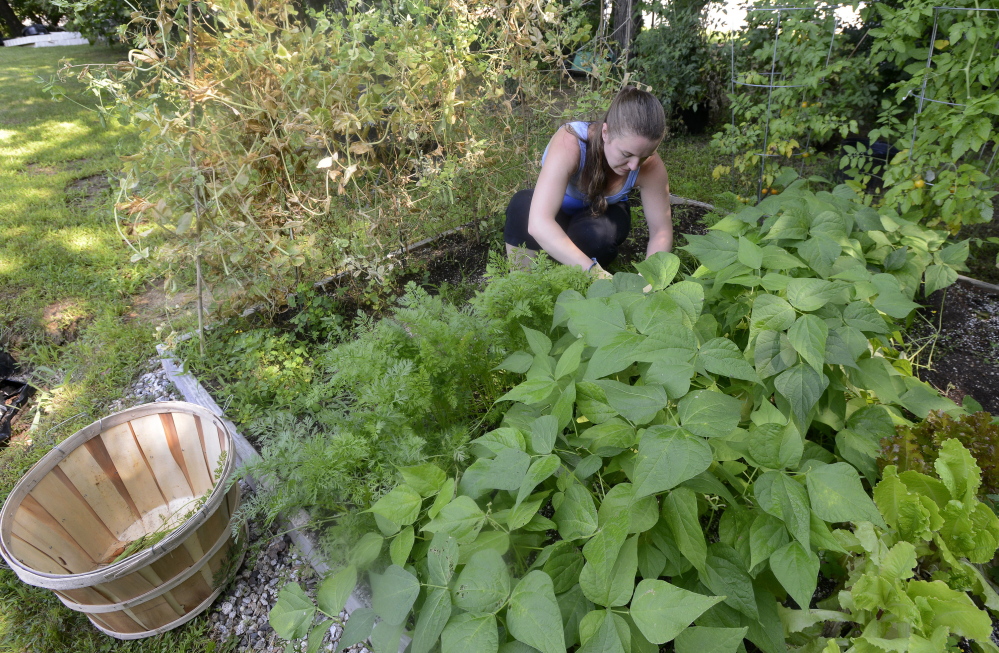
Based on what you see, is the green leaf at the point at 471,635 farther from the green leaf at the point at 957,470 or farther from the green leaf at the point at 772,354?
the green leaf at the point at 957,470

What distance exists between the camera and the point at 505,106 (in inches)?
122

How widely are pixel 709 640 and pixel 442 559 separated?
0.49 metres

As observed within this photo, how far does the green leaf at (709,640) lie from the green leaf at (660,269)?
82 centimetres

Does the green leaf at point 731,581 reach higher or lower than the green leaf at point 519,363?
lower

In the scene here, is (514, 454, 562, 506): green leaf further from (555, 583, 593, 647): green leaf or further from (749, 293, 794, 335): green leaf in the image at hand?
(749, 293, 794, 335): green leaf

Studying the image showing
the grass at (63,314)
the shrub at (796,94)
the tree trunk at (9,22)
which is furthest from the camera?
the tree trunk at (9,22)

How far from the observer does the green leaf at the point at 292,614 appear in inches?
40.1

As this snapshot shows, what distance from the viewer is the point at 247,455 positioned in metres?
2.08

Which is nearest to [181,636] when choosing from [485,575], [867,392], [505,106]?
[485,575]

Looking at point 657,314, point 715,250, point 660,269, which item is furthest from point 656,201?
point 657,314

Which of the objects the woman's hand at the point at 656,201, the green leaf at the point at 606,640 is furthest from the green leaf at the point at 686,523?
the woman's hand at the point at 656,201

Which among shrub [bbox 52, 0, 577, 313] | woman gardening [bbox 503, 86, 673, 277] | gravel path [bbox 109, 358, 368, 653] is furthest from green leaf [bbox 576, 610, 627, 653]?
shrub [bbox 52, 0, 577, 313]

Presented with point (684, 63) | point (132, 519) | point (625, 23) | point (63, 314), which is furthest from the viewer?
point (684, 63)

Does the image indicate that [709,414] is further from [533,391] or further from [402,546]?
[402,546]
